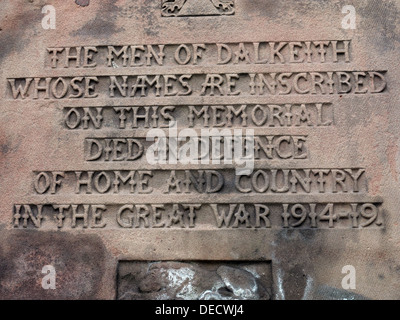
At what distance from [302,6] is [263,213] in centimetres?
186

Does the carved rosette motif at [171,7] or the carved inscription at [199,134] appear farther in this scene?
the carved rosette motif at [171,7]

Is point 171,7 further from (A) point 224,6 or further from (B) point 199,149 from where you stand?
(B) point 199,149

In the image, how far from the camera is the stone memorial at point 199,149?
148 inches

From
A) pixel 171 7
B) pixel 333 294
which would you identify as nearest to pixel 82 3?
pixel 171 7

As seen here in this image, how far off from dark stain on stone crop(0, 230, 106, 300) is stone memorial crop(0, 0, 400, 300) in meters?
0.01

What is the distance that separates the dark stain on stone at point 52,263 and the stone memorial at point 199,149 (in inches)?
0.5

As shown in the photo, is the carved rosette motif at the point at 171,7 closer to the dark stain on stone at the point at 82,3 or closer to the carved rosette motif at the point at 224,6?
the carved rosette motif at the point at 224,6

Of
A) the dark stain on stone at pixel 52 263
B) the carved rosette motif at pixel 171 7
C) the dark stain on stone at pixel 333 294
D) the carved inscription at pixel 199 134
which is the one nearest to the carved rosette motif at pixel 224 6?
the carved inscription at pixel 199 134

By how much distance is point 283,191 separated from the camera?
12.7 feet

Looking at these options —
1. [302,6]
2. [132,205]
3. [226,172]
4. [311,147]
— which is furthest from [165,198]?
[302,6]

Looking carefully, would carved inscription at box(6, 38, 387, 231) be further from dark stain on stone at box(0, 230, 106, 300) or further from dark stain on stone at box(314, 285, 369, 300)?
dark stain on stone at box(314, 285, 369, 300)

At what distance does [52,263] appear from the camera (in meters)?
3.83

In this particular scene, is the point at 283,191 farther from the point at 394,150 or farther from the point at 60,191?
the point at 60,191
